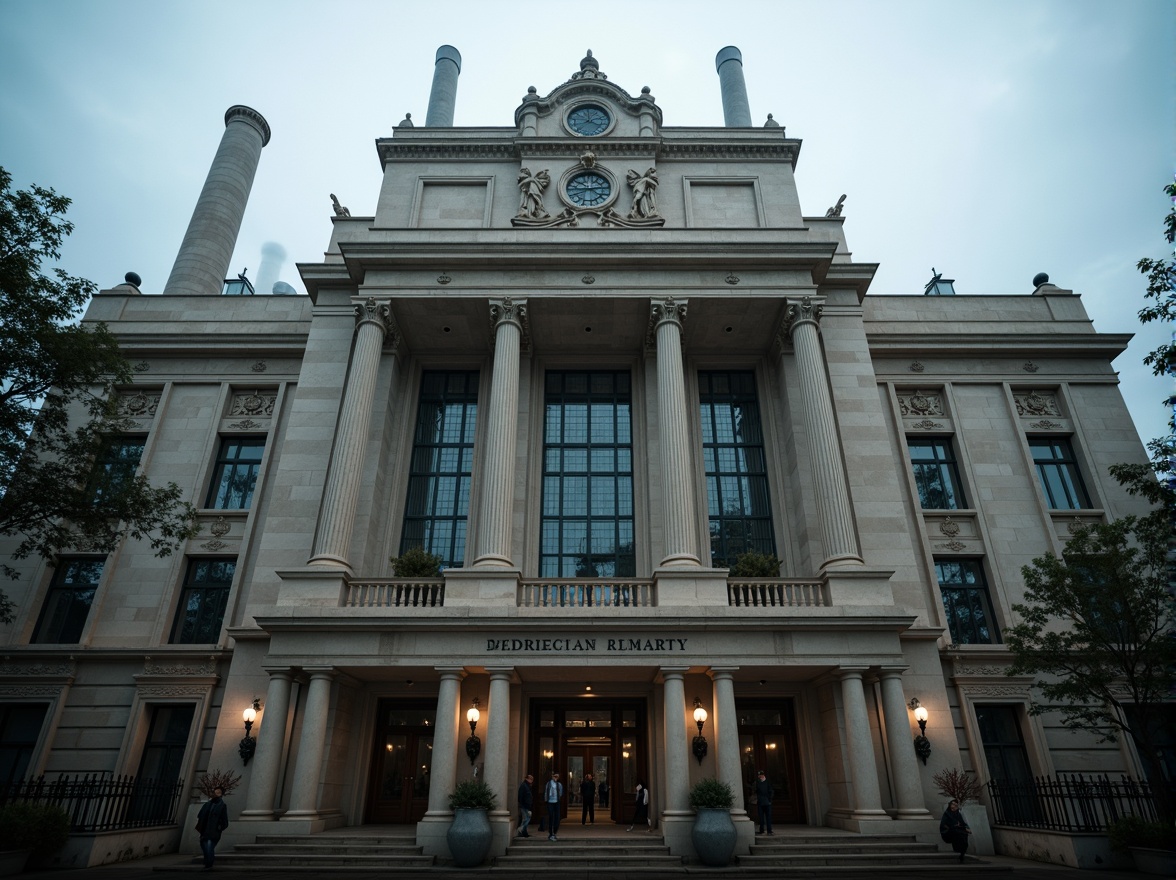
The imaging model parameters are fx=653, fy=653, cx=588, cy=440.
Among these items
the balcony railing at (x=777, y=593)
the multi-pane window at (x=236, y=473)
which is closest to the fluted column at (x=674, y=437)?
the balcony railing at (x=777, y=593)

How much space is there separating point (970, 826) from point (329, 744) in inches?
673

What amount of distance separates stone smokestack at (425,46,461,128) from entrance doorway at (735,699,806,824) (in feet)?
108

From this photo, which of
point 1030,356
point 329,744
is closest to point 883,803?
point 329,744

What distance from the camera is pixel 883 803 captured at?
1745 centimetres

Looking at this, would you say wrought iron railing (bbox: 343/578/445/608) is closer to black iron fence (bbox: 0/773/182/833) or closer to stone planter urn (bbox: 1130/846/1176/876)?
black iron fence (bbox: 0/773/182/833)

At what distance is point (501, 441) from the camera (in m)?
20.3

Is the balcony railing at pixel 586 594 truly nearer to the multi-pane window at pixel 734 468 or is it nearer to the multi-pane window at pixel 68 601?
the multi-pane window at pixel 734 468

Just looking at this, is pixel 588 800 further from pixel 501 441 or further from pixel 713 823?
pixel 501 441

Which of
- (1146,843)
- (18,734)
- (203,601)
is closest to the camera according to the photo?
(1146,843)

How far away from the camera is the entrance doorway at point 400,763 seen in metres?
19.3

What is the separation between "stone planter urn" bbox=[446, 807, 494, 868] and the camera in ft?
47.2

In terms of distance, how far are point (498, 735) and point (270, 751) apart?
5.87 meters

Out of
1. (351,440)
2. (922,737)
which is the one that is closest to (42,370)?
(351,440)

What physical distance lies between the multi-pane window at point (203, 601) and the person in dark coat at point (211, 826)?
759 centimetres
